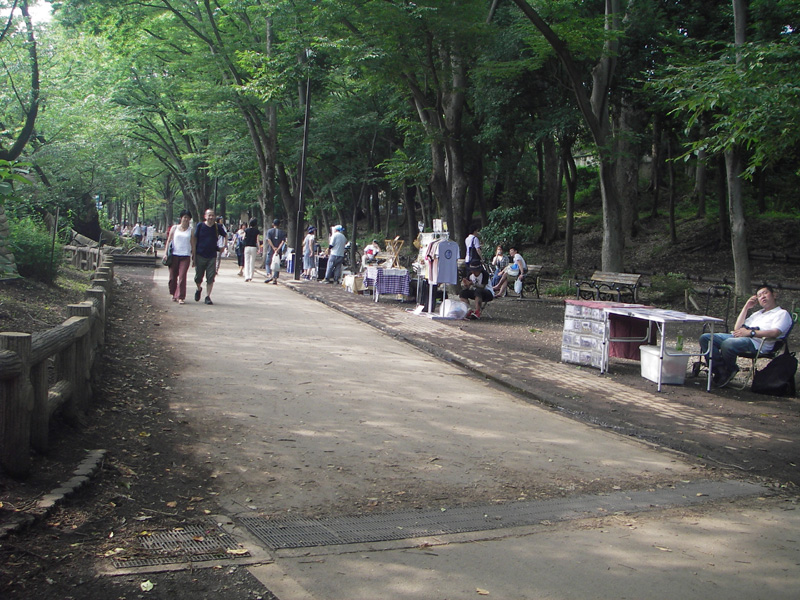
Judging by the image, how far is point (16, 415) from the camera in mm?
4734

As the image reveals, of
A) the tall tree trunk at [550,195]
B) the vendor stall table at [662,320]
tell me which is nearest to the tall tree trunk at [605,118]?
the vendor stall table at [662,320]

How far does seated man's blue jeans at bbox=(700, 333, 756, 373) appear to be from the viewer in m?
9.80

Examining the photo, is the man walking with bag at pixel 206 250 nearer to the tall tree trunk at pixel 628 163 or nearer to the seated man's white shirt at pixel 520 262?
the seated man's white shirt at pixel 520 262

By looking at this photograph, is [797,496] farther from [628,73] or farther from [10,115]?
[10,115]

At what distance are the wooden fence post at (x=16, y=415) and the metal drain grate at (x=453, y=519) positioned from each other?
4.76ft

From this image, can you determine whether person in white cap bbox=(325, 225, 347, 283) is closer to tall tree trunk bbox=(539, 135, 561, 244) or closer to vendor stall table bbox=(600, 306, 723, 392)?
tall tree trunk bbox=(539, 135, 561, 244)

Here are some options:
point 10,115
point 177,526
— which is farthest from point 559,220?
point 177,526

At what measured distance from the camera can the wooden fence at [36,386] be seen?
15.4ft

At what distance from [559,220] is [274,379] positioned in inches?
Result: 1358

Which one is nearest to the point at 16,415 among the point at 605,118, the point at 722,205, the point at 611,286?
the point at 611,286

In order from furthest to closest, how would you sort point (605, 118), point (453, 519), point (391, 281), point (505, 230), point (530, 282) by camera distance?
1. point (505, 230)
2. point (530, 282)
3. point (605, 118)
4. point (391, 281)
5. point (453, 519)

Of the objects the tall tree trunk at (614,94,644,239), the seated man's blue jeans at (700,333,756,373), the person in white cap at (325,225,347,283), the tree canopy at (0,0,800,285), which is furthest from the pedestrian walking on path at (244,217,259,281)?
the seated man's blue jeans at (700,333,756,373)

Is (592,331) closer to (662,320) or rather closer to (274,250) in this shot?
(662,320)

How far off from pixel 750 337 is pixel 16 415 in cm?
848
